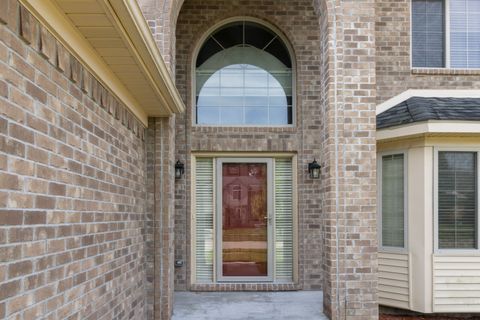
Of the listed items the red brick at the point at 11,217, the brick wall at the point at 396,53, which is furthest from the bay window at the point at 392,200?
the red brick at the point at 11,217

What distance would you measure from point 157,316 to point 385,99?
4.89 meters

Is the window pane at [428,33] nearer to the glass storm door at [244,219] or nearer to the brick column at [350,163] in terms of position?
the brick column at [350,163]

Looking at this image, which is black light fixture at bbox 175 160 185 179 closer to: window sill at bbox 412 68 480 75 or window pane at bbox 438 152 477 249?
window pane at bbox 438 152 477 249

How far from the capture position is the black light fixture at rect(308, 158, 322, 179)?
8495mm

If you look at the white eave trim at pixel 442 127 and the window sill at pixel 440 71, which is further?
the window sill at pixel 440 71

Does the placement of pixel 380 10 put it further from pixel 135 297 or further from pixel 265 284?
pixel 135 297

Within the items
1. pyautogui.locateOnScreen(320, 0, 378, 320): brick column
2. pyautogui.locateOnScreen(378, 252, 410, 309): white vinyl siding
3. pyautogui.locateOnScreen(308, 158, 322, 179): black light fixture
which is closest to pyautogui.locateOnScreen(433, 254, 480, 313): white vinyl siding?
pyautogui.locateOnScreen(378, 252, 410, 309): white vinyl siding

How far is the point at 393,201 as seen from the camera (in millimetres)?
7754

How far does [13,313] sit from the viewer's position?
2.28 metres

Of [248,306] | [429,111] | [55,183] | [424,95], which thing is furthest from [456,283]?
[55,183]

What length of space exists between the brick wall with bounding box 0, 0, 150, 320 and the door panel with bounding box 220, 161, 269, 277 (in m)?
4.11

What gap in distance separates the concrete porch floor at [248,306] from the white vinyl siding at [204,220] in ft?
1.52

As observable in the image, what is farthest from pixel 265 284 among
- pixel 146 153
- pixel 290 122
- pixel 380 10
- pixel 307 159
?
pixel 380 10

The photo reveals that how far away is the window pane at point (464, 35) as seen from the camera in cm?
871
